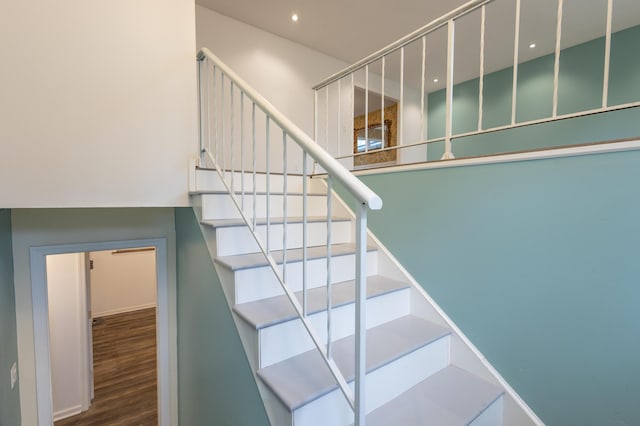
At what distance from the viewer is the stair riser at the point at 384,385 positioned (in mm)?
1038

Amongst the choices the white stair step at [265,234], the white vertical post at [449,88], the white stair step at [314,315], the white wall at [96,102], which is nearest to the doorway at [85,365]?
the white wall at [96,102]

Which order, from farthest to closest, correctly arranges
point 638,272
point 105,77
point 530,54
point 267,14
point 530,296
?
point 530,54 < point 267,14 < point 105,77 < point 530,296 < point 638,272

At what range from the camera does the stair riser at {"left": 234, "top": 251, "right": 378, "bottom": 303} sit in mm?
1381

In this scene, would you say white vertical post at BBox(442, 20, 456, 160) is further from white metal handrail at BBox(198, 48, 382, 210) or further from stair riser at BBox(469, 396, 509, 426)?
stair riser at BBox(469, 396, 509, 426)

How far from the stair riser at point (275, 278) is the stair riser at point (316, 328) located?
25cm

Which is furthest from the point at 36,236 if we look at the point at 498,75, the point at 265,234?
the point at 498,75

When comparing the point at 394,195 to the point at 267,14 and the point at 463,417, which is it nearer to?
the point at 463,417

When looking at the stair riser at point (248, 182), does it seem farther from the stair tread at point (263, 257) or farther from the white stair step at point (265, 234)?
the stair tread at point (263, 257)

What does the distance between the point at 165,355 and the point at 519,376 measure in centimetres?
250

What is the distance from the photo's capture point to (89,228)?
2051 mm

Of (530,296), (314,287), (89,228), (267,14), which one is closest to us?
(530,296)

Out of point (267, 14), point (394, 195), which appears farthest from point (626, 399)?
point (267, 14)

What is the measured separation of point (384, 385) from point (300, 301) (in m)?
0.54

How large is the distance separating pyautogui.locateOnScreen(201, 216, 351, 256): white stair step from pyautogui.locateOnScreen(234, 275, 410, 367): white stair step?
0.35 m
